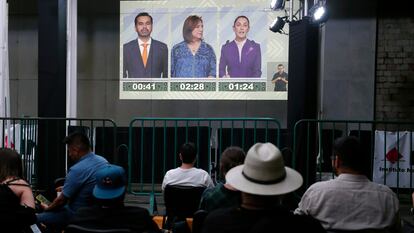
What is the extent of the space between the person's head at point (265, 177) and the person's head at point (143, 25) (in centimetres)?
890

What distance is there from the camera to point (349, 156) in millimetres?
2949

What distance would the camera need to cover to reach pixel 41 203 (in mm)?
4508

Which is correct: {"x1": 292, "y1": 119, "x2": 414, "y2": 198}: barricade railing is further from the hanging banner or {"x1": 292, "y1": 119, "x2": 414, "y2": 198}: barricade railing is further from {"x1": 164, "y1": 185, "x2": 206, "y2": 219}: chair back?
{"x1": 164, "y1": 185, "x2": 206, "y2": 219}: chair back

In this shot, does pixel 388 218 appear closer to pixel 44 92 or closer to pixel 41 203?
pixel 41 203

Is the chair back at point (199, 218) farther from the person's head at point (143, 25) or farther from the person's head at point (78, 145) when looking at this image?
the person's head at point (143, 25)

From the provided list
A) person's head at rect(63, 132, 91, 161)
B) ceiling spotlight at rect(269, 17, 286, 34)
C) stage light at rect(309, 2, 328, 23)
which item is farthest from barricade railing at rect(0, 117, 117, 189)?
ceiling spotlight at rect(269, 17, 286, 34)

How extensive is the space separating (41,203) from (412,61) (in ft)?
28.4

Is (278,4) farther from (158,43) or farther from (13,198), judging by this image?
(13,198)

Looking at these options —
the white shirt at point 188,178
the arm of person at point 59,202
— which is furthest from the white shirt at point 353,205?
the arm of person at point 59,202

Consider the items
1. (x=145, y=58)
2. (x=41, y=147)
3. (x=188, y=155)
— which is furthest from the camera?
(x=145, y=58)

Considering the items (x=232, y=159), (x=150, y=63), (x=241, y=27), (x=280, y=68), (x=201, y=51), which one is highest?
(x=241, y=27)

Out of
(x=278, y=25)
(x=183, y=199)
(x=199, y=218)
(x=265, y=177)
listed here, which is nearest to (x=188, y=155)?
(x=183, y=199)

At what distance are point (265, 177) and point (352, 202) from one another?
0.87 metres

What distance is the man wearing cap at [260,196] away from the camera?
7.15ft
